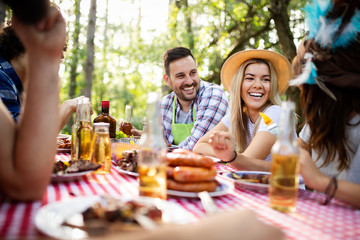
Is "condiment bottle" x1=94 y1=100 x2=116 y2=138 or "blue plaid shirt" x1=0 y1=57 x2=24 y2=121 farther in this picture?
"condiment bottle" x1=94 y1=100 x2=116 y2=138

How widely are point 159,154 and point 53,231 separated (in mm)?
494

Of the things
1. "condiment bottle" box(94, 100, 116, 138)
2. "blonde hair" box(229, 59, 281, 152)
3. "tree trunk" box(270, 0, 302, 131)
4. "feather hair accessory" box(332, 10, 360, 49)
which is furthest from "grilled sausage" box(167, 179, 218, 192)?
"tree trunk" box(270, 0, 302, 131)

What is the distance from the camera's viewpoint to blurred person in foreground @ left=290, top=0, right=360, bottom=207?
4.51ft

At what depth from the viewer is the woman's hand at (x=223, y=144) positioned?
1.83m

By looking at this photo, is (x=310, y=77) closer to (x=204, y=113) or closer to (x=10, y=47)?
(x=204, y=113)

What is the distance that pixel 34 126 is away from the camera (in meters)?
1.02

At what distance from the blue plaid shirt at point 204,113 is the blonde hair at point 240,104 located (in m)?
0.55

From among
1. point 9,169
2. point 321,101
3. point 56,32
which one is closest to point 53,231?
point 9,169

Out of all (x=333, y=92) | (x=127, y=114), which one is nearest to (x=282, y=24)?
(x=127, y=114)

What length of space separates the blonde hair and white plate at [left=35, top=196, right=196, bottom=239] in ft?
6.87

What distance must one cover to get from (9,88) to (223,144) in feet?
5.61

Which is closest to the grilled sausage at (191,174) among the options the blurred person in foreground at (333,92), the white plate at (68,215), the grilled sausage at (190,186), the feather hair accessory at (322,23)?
the grilled sausage at (190,186)

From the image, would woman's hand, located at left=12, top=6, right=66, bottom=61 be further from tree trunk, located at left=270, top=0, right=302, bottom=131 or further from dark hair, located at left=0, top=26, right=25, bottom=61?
tree trunk, located at left=270, top=0, right=302, bottom=131

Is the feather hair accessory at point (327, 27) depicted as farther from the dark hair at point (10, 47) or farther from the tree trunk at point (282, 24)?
the tree trunk at point (282, 24)
